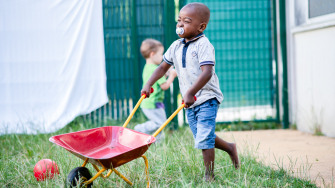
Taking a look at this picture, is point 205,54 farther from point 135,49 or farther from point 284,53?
point 284,53

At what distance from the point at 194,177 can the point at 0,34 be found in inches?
151

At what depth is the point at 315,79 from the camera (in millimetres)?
5754

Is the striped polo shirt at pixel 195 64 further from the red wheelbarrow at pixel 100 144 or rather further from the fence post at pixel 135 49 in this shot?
the fence post at pixel 135 49

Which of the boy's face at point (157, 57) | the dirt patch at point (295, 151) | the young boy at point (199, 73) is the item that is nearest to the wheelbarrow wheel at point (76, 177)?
the young boy at point (199, 73)

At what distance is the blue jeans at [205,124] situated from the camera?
3.42 meters

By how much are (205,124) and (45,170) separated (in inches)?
55.1

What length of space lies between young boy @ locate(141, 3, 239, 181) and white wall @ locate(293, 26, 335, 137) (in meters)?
2.43

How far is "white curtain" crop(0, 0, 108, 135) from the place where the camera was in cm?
593

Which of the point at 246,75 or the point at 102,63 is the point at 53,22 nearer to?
the point at 102,63

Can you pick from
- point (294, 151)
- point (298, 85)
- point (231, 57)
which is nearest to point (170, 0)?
point (231, 57)

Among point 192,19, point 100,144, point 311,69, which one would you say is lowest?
point 100,144

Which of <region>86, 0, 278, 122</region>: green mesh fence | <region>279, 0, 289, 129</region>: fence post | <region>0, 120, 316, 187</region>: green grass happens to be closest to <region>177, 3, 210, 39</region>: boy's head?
<region>0, 120, 316, 187</region>: green grass

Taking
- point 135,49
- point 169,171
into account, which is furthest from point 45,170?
point 135,49

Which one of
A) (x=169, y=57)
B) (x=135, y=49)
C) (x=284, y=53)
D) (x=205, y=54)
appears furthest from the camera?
(x=284, y=53)
